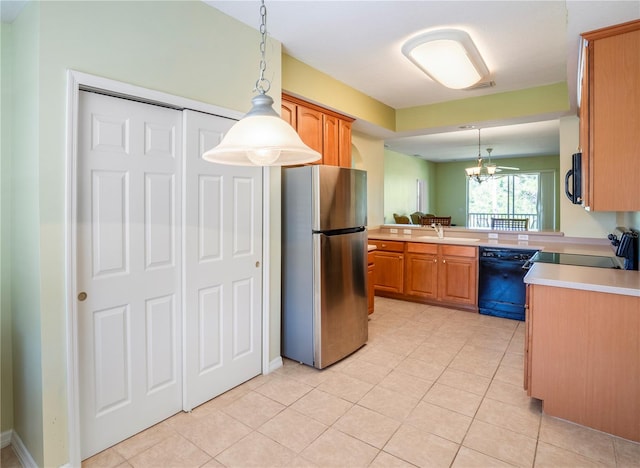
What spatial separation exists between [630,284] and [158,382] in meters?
2.83

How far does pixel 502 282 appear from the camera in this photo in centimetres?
417

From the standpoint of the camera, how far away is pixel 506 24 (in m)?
2.62

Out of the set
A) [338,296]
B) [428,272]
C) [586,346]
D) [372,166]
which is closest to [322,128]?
[338,296]

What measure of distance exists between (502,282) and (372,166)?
7.99ft

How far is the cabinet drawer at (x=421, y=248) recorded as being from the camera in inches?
183

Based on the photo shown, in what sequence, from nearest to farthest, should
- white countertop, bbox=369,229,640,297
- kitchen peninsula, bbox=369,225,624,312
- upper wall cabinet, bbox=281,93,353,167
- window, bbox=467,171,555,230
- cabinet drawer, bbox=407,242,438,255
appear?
white countertop, bbox=369,229,640,297 < upper wall cabinet, bbox=281,93,353,167 < kitchen peninsula, bbox=369,225,624,312 < cabinet drawer, bbox=407,242,438,255 < window, bbox=467,171,555,230

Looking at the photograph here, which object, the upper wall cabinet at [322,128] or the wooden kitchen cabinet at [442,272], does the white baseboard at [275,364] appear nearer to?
the upper wall cabinet at [322,128]

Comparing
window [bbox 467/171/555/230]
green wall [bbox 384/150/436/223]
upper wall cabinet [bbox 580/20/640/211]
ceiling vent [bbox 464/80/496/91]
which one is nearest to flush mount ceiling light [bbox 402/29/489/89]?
ceiling vent [bbox 464/80/496/91]

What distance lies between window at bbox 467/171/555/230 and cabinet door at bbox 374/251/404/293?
5.92m

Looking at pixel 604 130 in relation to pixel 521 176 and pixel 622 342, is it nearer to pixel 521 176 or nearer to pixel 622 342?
pixel 622 342

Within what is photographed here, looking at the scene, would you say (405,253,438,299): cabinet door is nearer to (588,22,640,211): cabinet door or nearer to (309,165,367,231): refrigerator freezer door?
(309,165,367,231): refrigerator freezer door

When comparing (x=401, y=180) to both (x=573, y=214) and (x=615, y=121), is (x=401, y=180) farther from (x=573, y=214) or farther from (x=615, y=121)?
(x=615, y=121)

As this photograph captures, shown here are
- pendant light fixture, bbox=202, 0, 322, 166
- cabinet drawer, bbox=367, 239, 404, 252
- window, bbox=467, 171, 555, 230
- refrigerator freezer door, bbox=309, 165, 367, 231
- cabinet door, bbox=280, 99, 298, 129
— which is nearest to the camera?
pendant light fixture, bbox=202, 0, 322, 166

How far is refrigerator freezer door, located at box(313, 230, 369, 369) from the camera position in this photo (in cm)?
288
